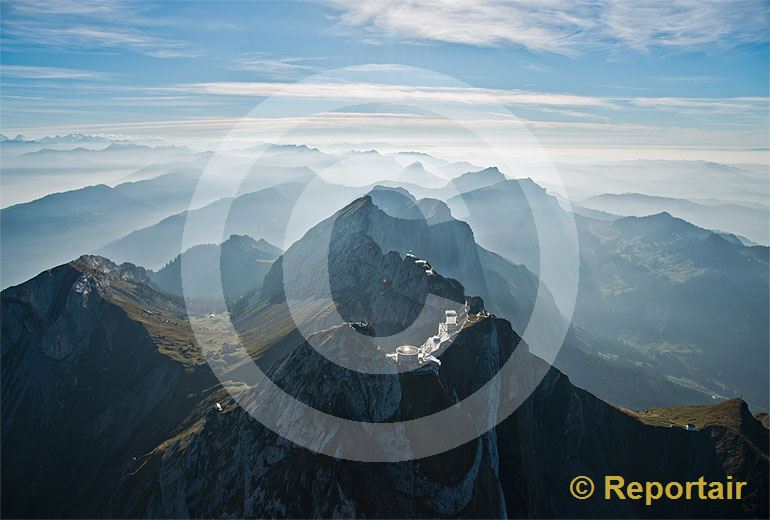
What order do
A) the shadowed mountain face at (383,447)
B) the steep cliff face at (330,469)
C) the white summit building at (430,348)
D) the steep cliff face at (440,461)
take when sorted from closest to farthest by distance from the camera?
the steep cliff face at (330,469) < the steep cliff face at (440,461) < the shadowed mountain face at (383,447) < the white summit building at (430,348)

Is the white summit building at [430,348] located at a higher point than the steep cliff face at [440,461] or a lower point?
higher

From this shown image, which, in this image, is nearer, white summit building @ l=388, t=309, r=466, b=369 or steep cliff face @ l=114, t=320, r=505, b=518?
steep cliff face @ l=114, t=320, r=505, b=518

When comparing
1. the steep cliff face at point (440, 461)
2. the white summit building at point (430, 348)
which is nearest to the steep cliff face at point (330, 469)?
the steep cliff face at point (440, 461)

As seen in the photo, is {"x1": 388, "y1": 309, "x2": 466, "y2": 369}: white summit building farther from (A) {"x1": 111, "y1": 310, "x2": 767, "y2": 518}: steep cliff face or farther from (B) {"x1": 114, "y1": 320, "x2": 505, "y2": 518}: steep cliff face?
(B) {"x1": 114, "y1": 320, "x2": 505, "y2": 518}: steep cliff face

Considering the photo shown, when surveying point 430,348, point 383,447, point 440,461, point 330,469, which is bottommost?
point 440,461

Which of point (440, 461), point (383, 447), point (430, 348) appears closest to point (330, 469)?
point (383, 447)

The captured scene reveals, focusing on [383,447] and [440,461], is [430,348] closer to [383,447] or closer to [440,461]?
[440,461]

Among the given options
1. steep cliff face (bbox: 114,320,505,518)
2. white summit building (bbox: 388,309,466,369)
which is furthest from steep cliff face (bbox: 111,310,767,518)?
white summit building (bbox: 388,309,466,369)

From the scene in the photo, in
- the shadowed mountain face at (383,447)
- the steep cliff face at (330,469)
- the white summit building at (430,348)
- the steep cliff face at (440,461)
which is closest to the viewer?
the steep cliff face at (330,469)

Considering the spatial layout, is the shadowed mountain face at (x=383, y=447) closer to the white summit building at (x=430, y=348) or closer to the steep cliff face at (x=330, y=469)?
the steep cliff face at (x=330, y=469)

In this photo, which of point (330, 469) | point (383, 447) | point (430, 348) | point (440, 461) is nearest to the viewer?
point (330, 469)

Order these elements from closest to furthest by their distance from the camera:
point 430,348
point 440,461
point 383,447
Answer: point 383,447 < point 440,461 < point 430,348
